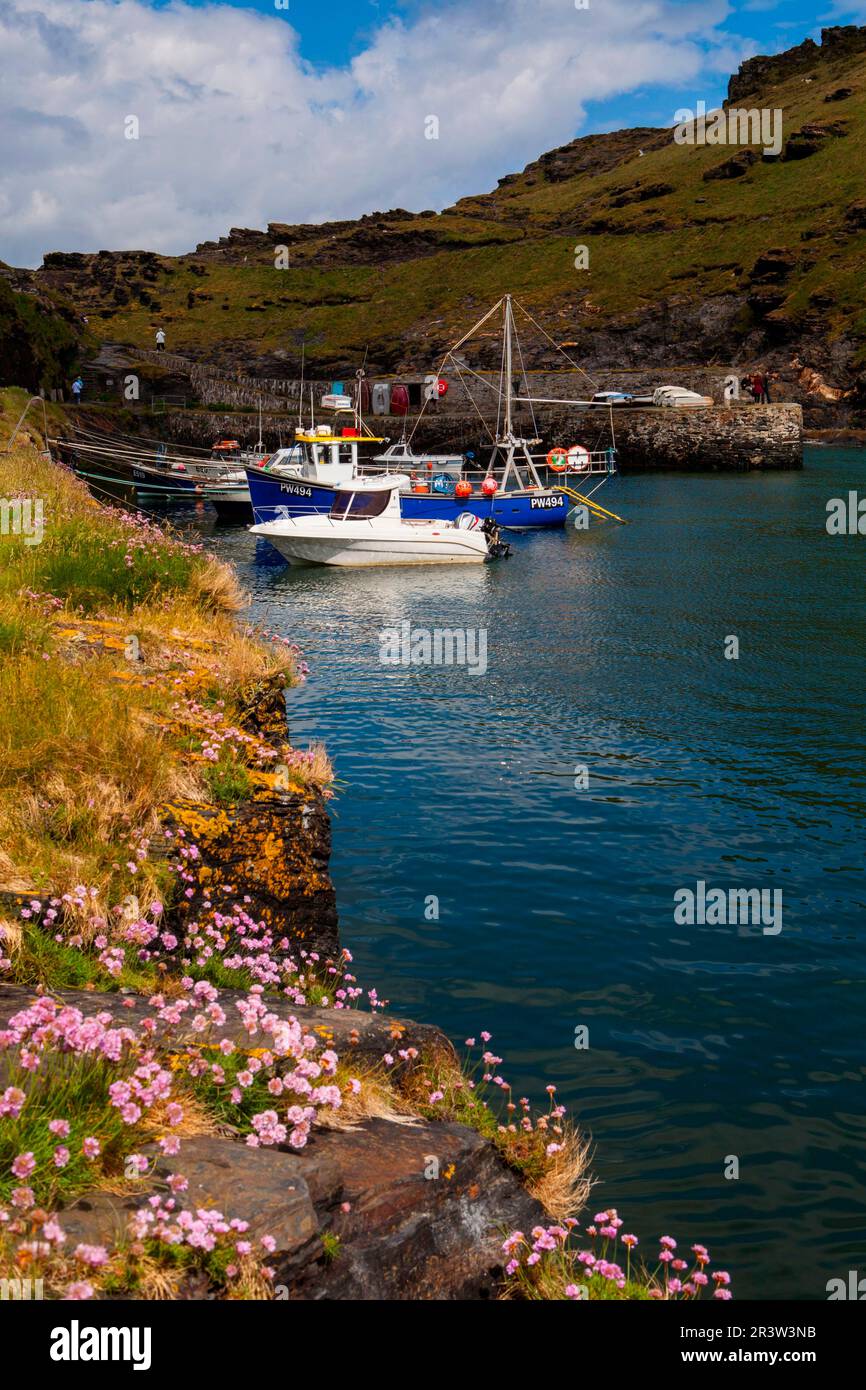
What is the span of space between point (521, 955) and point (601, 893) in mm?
1705

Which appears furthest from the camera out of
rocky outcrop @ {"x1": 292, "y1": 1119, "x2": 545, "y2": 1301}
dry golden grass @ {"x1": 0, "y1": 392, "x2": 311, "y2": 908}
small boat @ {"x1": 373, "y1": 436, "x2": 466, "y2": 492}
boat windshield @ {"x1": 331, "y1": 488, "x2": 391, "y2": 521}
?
small boat @ {"x1": 373, "y1": 436, "x2": 466, "y2": 492}

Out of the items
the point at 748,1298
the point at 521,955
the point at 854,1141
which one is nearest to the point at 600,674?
the point at 521,955

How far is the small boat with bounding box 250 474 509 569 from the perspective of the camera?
3791cm

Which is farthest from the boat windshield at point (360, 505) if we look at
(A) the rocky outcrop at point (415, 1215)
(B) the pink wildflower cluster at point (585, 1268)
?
(A) the rocky outcrop at point (415, 1215)

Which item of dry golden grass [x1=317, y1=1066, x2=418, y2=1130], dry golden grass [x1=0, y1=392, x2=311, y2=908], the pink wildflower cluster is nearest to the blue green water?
the pink wildflower cluster

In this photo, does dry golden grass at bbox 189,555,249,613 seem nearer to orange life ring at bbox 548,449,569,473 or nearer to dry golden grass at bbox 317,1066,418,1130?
dry golden grass at bbox 317,1066,418,1130

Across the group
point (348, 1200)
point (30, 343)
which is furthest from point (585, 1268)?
point (30, 343)

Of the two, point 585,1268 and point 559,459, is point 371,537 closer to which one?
point 559,459

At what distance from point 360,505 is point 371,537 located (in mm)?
1808

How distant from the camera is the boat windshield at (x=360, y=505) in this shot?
3844cm

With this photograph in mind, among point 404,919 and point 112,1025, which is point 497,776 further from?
point 112,1025

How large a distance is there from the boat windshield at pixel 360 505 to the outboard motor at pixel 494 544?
4323mm

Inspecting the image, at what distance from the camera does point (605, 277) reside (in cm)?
12800

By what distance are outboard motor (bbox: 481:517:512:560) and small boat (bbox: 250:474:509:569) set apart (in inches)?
32.2
